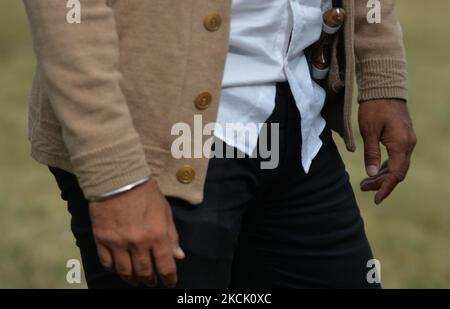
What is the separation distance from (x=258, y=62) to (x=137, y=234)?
1.45 feet

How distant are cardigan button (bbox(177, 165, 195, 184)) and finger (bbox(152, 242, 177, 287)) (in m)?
0.14

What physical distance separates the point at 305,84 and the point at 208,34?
0.31 m

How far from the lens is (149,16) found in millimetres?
2070

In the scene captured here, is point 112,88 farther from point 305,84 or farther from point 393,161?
point 393,161

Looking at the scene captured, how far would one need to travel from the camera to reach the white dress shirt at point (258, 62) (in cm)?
216

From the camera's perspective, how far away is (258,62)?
2.19 metres

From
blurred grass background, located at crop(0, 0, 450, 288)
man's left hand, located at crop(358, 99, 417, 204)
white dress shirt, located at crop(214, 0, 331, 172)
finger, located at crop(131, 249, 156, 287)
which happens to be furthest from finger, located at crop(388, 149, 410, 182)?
blurred grass background, located at crop(0, 0, 450, 288)

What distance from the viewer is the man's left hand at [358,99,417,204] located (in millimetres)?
2613

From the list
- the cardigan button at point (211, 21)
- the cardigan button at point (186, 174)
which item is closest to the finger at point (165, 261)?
the cardigan button at point (186, 174)

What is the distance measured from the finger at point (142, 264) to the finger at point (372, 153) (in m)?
0.81
